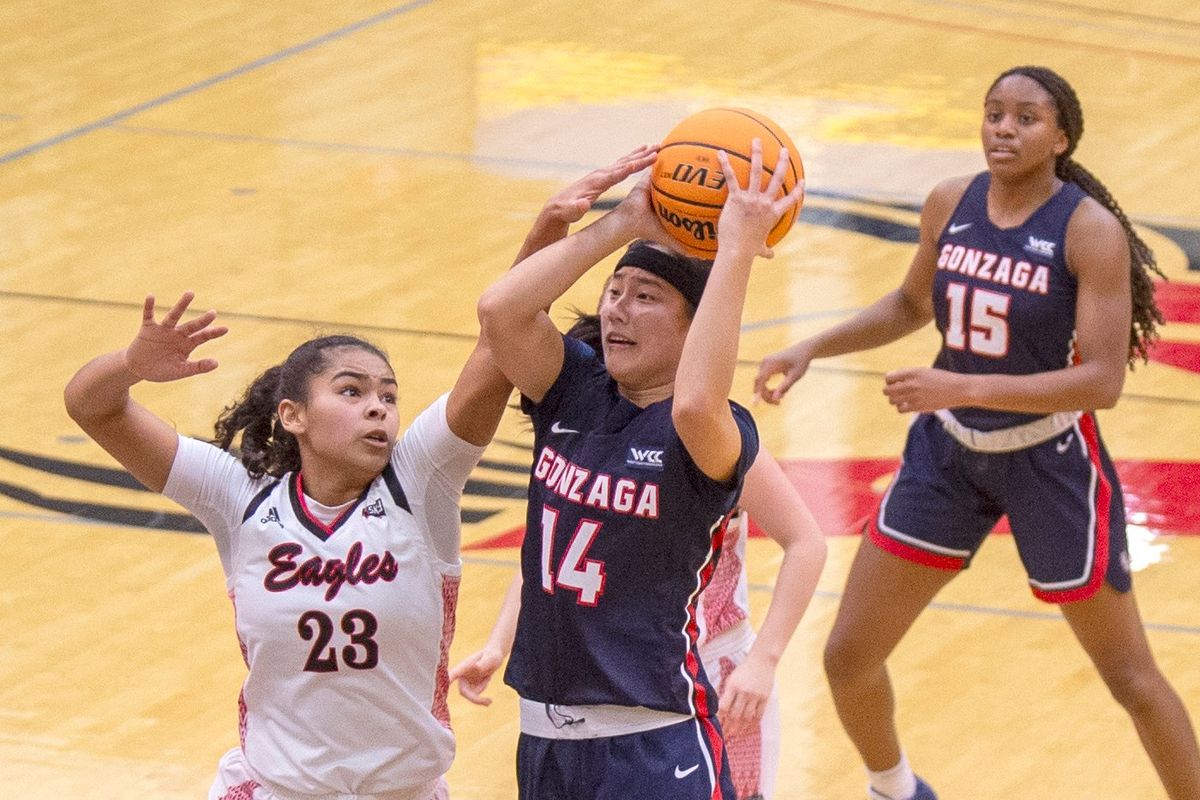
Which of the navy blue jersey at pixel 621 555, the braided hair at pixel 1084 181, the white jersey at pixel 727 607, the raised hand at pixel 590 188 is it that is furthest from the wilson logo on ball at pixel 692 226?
the braided hair at pixel 1084 181

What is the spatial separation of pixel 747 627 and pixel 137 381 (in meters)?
1.75

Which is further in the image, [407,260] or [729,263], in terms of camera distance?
[407,260]

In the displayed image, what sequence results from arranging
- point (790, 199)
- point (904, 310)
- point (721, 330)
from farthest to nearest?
point (904, 310)
point (790, 199)
point (721, 330)

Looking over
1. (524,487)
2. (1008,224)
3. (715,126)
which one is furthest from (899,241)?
(715,126)

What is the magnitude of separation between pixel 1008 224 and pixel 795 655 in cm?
193

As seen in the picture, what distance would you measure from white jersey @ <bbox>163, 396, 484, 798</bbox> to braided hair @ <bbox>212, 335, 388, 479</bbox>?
0.19 meters

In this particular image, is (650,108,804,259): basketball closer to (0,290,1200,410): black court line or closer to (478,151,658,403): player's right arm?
(478,151,658,403): player's right arm

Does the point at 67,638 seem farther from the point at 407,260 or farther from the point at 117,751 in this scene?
the point at 407,260

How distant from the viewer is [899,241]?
37.4 ft

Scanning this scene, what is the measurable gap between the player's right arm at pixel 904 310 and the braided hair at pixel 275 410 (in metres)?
1.64

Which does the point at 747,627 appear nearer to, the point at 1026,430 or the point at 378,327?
the point at 1026,430

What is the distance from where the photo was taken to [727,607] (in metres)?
5.14

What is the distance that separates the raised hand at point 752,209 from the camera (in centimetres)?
378

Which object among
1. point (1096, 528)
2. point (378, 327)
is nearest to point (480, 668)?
point (1096, 528)
